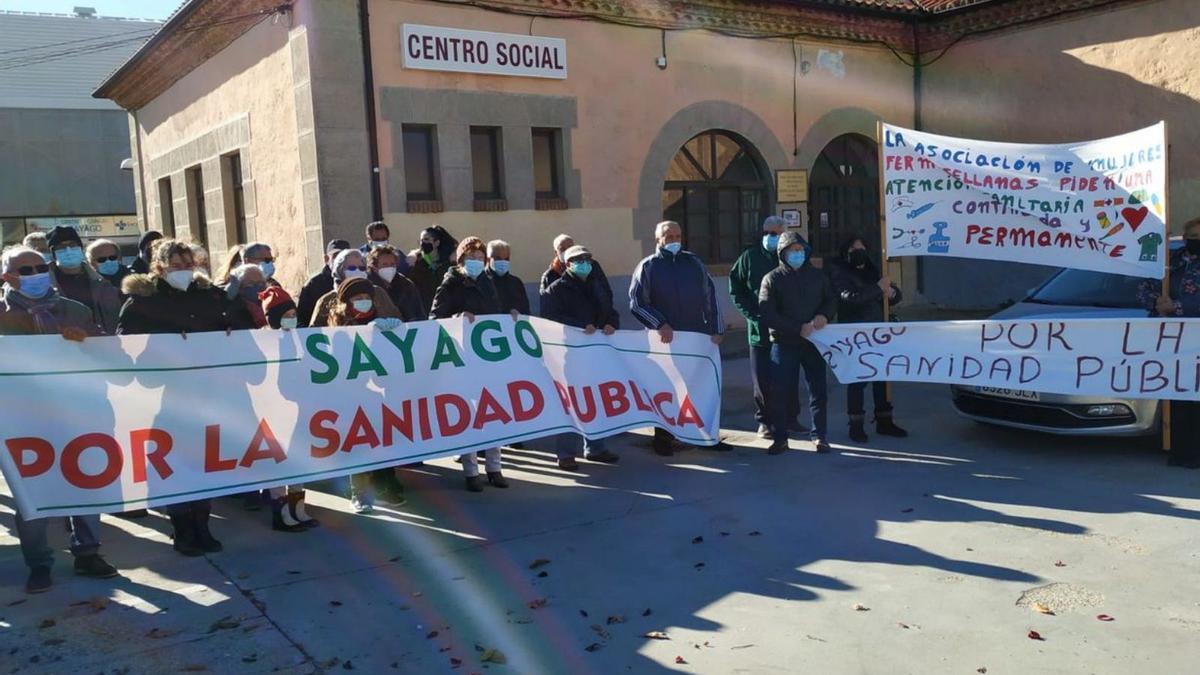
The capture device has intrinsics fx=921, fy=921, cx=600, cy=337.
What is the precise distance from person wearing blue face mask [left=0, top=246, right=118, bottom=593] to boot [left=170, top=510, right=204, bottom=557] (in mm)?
→ 366

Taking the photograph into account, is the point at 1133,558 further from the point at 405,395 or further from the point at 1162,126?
the point at 405,395

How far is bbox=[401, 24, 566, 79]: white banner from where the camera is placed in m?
10.7

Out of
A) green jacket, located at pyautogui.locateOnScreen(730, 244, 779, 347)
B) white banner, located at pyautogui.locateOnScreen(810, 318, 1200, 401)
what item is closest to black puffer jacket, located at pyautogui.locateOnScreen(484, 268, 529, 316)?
green jacket, located at pyautogui.locateOnScreen(730, 244, 779, 347)

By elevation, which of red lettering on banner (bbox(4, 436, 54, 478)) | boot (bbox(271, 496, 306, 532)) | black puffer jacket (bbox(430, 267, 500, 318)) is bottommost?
boot (bbox(271, 496, 306, 532))

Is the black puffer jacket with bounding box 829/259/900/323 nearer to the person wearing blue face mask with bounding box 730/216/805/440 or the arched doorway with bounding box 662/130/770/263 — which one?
the person wearing blue face mask with bounding box 730/216/805/440

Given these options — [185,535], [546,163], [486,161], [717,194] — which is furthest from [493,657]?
[717,194]

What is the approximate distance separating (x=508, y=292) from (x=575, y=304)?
1.68 ft

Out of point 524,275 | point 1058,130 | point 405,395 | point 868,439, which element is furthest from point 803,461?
point 1058,130

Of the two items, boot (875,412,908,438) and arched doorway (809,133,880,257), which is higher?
arched doorway (809,133,880,257)

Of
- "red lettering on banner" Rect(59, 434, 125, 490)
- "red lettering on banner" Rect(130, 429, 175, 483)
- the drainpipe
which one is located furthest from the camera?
the drainpipe

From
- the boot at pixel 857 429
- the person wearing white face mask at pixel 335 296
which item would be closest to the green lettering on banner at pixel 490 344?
the person wearing white face mask at pixel 335 296

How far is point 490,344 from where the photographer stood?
6246 millimetres

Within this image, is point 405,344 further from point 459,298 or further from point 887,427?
point 887,427

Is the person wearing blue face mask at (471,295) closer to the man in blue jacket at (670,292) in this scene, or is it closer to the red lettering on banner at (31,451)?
the man in blue jacket at (670,292)
